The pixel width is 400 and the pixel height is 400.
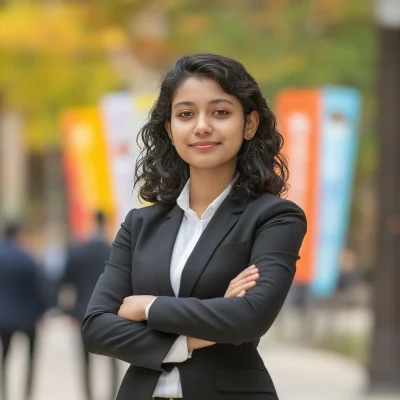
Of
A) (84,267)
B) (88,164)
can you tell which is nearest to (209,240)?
(84,267)

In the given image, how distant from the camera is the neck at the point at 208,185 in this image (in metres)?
3.99

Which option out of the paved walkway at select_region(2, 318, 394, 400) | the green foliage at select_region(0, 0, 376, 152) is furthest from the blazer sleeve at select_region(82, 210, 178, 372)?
the green foliage at select_region(0, 0, 376, 152)

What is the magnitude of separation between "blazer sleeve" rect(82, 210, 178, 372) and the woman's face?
31cm

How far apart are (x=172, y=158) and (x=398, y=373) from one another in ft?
29.6

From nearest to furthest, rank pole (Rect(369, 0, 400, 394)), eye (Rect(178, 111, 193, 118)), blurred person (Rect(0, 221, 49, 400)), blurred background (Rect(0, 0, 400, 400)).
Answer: eye (Rect(178, 111, 193, 118))
blurred person (Rect(0, 221, 49, 400))
blurred background (Rect(0, 0, 400, 400))
pole (Rect(369, 0, 400, 394))

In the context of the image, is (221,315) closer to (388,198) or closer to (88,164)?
(388,198)

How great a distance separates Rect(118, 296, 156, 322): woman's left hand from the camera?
12.6 ft

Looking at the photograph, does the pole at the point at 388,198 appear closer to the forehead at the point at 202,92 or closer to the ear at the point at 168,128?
the ear at the point at 168,128

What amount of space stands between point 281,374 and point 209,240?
11743mm

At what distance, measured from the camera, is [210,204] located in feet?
12.9

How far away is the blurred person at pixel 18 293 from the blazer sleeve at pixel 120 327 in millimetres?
7437

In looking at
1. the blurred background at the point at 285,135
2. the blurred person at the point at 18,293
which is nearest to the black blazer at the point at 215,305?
the blurred background at the point at 285,135

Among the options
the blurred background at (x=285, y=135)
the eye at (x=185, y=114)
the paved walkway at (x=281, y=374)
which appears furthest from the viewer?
the paved walkway at (x=281, y=374)

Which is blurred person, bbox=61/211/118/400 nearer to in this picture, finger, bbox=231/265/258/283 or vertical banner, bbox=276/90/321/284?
vertical banner, bbox=276/90/321/284
